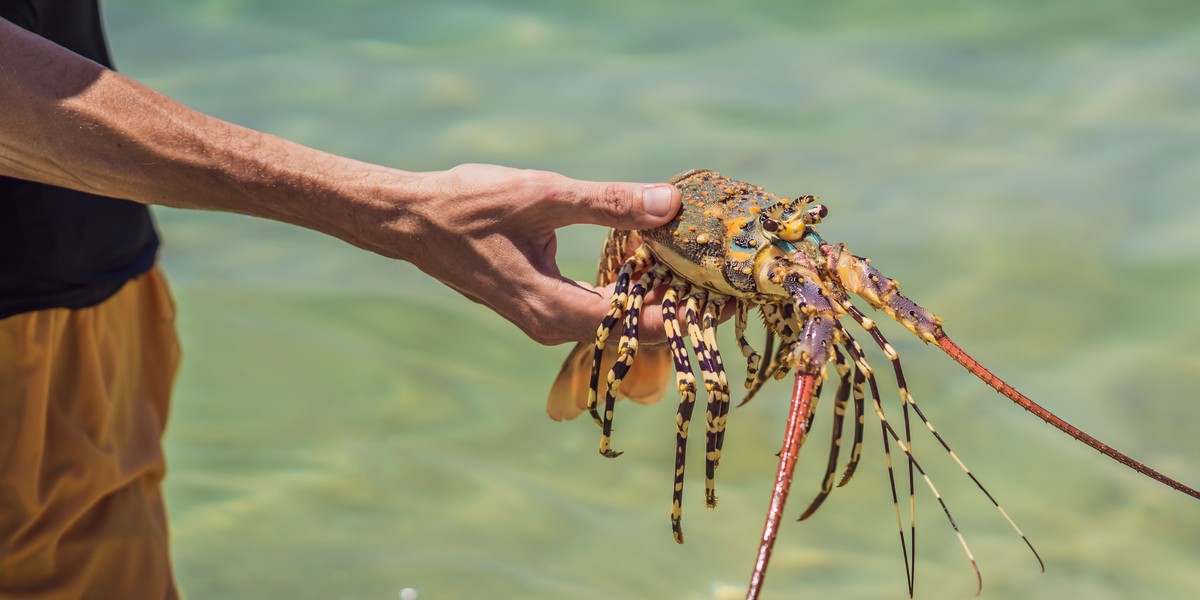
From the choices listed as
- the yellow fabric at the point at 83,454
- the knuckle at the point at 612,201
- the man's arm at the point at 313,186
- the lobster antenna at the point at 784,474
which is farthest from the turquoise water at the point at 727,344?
the lobster antenna at the point at 784,474

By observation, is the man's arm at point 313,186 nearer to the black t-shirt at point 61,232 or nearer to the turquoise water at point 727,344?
the black t-shirt at point 61,232

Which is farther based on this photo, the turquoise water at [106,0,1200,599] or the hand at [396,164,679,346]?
the turquoise water at [106,0,1200,599]

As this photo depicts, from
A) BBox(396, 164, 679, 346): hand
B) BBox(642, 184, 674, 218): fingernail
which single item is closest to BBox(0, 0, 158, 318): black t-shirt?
BBox(396, 164, 679, 346): hand

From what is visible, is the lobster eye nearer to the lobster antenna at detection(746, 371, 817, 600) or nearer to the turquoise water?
the lobster antenna at detection(746, 371, 817, 600)

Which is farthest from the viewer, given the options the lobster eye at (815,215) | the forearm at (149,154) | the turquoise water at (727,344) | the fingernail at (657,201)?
the turquoise water at (727,344)

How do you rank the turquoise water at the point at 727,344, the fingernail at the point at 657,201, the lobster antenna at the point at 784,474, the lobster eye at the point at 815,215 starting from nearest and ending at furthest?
the lobster antenna at the point at 784,474 → the lobster eye at the point at 815,215 → the fingernail at the point at 657,201 → the turquoise water at the point at 727,344

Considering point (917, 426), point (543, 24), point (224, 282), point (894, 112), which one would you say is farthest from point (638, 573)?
point (543, 24)

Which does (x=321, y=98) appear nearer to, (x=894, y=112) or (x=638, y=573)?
(x=894, y=112)
